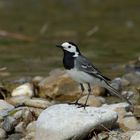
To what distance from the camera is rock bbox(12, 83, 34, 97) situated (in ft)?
32.3

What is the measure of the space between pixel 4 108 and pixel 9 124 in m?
0.49

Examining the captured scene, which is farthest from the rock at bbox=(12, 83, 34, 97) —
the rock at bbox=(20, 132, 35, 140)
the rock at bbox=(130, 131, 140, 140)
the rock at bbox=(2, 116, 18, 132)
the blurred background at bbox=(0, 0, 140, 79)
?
the rock at bbox=(130, 131, 140, 140)

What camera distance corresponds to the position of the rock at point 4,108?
28.1ft

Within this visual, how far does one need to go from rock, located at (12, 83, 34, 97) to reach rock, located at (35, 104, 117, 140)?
1.89 m

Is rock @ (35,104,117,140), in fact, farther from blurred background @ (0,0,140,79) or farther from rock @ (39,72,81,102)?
blurred background @ (0,0,140,79)

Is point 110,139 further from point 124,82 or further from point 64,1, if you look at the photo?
point 64,1

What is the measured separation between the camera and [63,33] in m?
16.7

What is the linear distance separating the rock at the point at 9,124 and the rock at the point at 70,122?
56 cm

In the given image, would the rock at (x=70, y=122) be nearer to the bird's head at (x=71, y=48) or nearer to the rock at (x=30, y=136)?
the rock at (x=30, y=136)

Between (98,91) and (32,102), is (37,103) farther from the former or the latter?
(98,91)

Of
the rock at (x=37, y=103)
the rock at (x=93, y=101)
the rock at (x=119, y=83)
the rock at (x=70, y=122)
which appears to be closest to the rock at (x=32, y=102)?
the rock at (x=37, y=103)

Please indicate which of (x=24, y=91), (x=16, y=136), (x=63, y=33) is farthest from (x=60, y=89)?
(x=63, y=33)

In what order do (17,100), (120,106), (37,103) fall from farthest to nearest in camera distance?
(17,100), (37,103), (120,106)

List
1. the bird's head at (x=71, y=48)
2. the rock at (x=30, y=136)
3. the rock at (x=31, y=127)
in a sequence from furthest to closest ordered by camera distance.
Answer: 1. the bird's head at (x=71, y=48)
2. the rock at (x=31, y=127)
3. the rock at (x=30, y=136)
